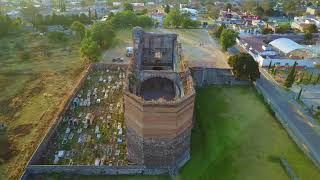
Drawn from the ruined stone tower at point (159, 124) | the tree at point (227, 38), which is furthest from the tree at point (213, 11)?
the ruined stone tower at point (159, 124)

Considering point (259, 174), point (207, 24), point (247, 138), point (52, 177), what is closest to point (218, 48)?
point (207, 24)

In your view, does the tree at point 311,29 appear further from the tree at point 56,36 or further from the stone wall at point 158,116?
the stone wall at point 158,116

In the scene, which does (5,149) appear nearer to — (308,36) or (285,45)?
(285,45)

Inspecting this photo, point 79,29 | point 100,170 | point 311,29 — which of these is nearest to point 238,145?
point 100,170

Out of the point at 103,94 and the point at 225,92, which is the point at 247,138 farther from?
the point at 103,94

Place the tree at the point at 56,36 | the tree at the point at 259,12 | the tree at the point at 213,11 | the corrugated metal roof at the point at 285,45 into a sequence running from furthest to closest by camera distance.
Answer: the tree at the point at 213,11, the tree at the point at 259,12, the tree at the point at 56,36, the corrugated metal roof at the point at 285,45

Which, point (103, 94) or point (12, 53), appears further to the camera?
point (12, 53)
